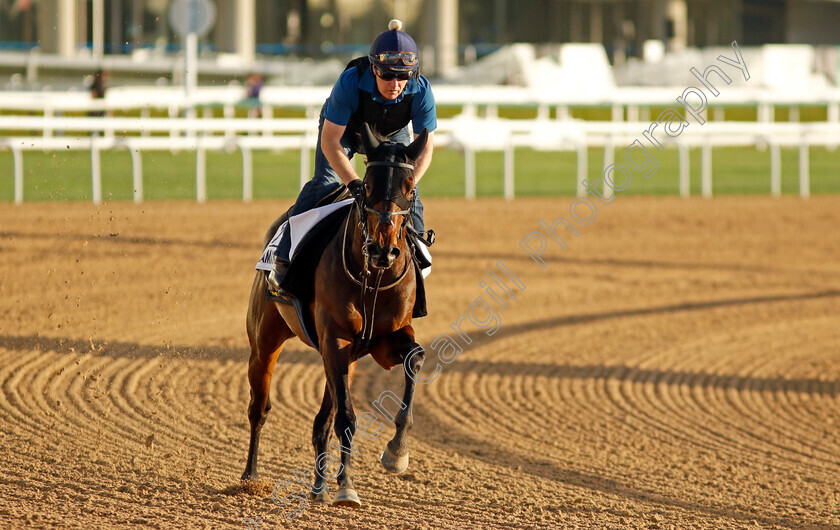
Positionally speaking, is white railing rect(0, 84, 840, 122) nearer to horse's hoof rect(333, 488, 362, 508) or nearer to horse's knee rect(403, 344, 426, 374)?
horse's knee rect(403, 344, 426, 374)

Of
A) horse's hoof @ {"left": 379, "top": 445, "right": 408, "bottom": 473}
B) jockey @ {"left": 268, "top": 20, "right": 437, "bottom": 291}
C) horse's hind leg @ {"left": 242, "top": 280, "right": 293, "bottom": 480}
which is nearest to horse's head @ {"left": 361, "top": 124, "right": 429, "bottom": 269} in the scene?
jockey @ {"left": 268, "top": 20, "right": 437, "bottom": 291}

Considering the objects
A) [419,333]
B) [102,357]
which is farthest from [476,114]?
[102,357]

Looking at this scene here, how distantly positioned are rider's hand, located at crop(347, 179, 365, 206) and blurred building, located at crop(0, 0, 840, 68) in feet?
108

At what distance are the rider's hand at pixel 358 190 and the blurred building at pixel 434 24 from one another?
32.9 metres

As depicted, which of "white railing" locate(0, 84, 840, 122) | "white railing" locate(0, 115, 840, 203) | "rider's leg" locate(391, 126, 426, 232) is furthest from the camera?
"white railing" locate(0, 84, 840, 122)

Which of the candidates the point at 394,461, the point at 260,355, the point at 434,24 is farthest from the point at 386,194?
the point at 434,24

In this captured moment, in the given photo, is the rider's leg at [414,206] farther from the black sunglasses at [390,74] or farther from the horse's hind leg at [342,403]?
the horse's hind leg at [342,403]

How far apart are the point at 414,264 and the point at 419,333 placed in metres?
4.05

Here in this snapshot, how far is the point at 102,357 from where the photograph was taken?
302 inches

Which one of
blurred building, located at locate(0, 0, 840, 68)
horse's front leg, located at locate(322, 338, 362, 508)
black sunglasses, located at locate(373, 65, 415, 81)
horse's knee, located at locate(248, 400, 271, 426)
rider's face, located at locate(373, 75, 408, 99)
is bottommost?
horse's knee, located at locate(248, 400, 271, 426)

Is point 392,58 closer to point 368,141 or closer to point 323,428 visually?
point 368,141

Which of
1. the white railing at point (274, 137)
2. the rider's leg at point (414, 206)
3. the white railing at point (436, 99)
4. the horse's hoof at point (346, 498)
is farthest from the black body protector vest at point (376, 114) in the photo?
the white railing at point (436, 99)

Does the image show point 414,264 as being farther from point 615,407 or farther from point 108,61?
point 108,61

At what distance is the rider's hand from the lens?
4441 millimetres
